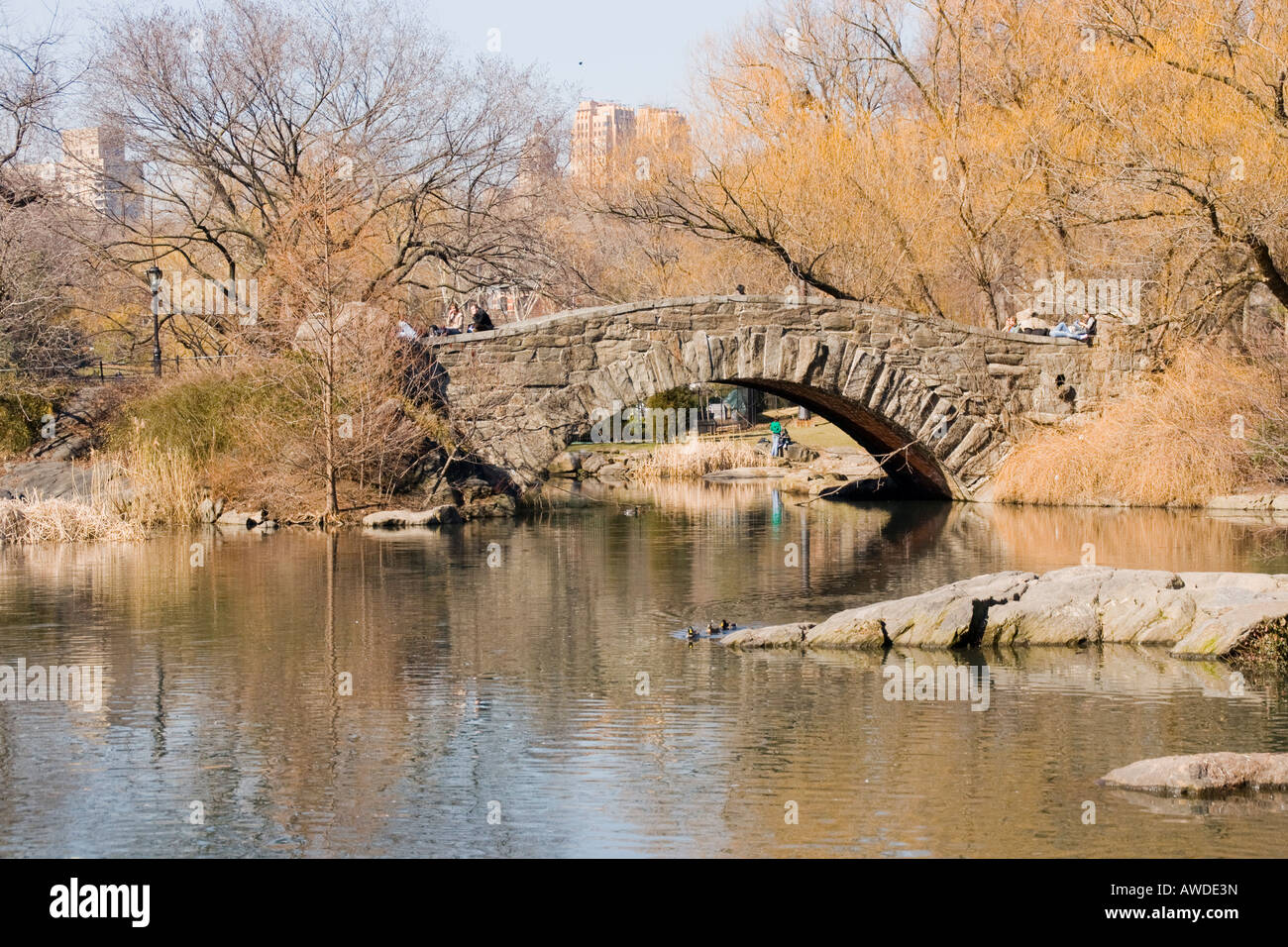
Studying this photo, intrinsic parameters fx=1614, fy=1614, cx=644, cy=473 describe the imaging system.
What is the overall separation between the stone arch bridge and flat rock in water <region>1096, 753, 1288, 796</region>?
14.2 metres

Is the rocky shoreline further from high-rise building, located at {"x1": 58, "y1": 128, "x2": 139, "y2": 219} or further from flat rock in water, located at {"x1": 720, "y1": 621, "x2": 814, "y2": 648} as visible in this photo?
high-rise building, located at {"x1": 58, "y1": 128, "x2": 139, "y2": 219}

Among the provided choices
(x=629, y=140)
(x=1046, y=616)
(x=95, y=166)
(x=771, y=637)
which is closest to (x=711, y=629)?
(x=771, y=637)

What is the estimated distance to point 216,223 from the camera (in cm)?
3020

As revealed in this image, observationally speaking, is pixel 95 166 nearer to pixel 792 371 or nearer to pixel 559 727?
pixel 792 371

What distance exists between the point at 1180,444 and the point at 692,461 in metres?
12.6

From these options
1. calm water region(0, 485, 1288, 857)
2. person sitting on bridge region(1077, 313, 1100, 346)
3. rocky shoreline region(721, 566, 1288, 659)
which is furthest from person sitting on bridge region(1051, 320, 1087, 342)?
rocky shoreline region(721, 566, 1288, 659)

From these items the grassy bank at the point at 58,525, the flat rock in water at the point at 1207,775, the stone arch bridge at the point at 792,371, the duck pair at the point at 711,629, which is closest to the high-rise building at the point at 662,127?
the stone arch bridge at the point at 792,371

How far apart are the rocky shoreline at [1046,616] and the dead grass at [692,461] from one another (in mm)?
20492

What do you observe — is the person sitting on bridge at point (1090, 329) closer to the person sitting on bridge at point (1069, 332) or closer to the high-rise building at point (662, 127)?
the person sitting on bridge at point (1069, 332)

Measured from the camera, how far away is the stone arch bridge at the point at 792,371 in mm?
22031

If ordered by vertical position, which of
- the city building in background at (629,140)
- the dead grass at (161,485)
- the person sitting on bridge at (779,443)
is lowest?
the dead grass at (161,485)

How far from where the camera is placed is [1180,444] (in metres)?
23.2
